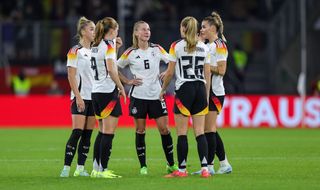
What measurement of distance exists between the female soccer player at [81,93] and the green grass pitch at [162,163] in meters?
0.48

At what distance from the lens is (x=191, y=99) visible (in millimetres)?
14781

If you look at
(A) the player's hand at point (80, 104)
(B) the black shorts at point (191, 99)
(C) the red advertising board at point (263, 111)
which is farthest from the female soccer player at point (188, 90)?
(C) the red advertising board at point (263, 111)

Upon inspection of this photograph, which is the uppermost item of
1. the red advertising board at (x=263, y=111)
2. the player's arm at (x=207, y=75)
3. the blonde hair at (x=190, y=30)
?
the blonde hair at (x=190, y=30)

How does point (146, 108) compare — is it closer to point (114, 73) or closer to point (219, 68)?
point (114, 73)

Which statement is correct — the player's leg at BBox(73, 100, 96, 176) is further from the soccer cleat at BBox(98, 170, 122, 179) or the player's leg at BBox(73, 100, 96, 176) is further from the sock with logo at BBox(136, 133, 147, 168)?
the sock with logo at BBox(136, 133, 147, 168)

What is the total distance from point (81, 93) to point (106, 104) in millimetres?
903

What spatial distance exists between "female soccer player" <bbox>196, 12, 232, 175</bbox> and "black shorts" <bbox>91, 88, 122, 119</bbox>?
1661 mm

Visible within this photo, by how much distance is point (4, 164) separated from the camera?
58.7ft

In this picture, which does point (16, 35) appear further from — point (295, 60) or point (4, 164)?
point (4, 164)

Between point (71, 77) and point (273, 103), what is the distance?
17.1 metres

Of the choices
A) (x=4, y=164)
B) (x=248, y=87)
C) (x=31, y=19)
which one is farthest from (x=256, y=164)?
(x=31, y=19)

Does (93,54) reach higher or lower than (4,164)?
higher

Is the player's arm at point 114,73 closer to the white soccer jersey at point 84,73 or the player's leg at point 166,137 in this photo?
the white soccer jersey at point 84,73

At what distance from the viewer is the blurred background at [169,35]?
112ft
